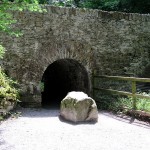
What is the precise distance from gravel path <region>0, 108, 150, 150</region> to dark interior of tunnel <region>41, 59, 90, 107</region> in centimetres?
275

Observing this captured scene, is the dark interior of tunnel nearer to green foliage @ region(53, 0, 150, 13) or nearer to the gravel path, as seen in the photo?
the gravel path

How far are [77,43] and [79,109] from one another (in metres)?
3.27

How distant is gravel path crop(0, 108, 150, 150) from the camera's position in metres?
6.07

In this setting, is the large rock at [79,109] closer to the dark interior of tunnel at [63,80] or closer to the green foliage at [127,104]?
the green foliage at [127,104]

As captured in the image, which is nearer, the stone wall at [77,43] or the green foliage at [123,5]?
the stone wall at [77,43]

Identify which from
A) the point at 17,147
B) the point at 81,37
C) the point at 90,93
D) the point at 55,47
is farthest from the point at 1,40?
the point at 17,147

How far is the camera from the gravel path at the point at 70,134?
19.9ft

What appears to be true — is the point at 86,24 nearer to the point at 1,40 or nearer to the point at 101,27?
the point at 101,27

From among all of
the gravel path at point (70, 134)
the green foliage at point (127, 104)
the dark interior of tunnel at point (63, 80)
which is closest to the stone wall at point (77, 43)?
the dark interior of tunnel at point (63, 80)

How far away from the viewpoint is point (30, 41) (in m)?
9.77

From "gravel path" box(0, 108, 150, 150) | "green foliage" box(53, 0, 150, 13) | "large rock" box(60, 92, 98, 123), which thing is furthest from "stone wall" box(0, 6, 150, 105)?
"green foliage" box(53, 0, 150, 13)

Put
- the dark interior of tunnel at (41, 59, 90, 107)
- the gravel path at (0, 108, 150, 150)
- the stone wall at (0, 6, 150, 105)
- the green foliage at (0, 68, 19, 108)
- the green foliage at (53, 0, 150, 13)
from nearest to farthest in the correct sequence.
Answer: the gravel path at (0, 108, 150, 150) < the green foliage at (0, 68, 19, 108) < the stone wall at (0, 6, 150, 105) < the dark interior of tunnel at (41, 59, 90, 107) < the green foliage at (53, 0, 150, 13)

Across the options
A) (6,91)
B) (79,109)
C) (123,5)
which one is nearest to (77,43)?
(6,91)

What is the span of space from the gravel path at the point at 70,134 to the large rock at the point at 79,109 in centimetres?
23
